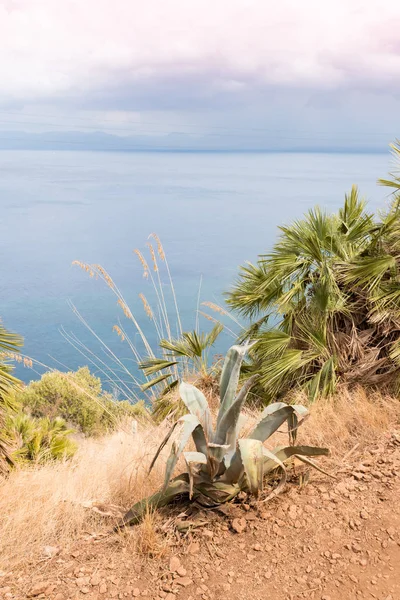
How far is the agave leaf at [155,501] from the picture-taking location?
3.20m

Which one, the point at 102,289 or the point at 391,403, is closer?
the point at 391,403

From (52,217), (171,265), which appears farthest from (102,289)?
(52,217)

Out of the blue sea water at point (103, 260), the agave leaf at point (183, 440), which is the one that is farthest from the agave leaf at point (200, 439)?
the blue sea water at point (103, 260)

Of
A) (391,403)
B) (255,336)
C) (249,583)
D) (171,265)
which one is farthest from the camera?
(171,265)

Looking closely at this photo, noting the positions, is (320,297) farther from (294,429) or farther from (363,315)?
(294,429)

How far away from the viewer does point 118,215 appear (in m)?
191

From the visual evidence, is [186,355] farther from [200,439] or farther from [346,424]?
[200,439]

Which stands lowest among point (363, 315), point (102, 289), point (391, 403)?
point (102, 289)

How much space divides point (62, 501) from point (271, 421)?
148 cm

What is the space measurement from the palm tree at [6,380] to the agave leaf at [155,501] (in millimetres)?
2289

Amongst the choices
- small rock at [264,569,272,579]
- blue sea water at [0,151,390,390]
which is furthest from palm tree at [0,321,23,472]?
blue sea water at [0,151,390,390]

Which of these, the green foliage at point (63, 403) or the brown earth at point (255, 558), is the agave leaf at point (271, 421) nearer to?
the brown earth at point (255, 558)

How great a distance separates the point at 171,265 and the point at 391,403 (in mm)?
Answer: 90346

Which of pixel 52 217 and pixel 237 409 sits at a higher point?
pixel 237 409
